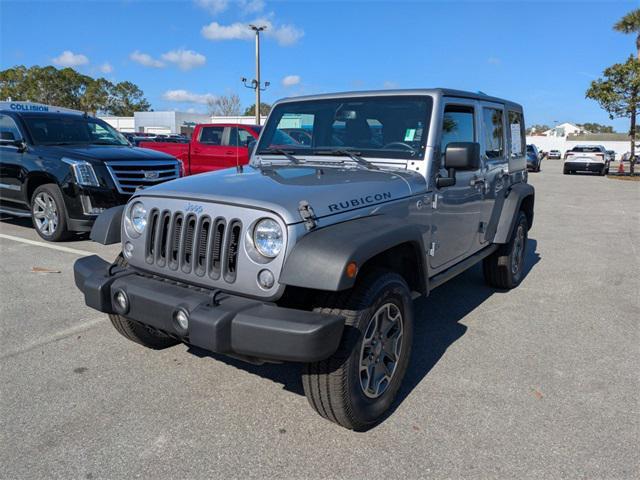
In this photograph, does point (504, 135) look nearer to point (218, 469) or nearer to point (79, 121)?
point (218, 469)

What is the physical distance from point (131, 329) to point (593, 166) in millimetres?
28258

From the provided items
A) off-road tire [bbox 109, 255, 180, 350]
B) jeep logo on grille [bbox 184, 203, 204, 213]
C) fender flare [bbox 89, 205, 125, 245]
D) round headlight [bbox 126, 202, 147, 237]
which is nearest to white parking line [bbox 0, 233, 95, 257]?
off-road tire [bbox 109, 255, 180, 350]

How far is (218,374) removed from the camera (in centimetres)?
337

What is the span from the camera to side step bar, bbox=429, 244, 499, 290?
12.1ft

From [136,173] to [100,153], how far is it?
1.94 feet

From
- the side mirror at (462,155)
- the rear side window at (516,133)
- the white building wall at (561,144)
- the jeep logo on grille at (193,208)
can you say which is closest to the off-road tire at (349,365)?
the jeep logo on grille at (193,208)

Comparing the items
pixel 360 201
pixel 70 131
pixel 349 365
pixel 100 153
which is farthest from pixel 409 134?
pixel 70 131

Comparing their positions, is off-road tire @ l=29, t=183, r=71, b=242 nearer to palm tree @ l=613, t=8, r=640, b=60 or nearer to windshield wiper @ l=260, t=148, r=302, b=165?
windshield wiper @ l=260, t=148, r=302, b=165

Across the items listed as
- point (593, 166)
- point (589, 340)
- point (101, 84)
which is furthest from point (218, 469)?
point (101, 84)

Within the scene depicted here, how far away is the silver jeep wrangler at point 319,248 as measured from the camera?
236 centimetres

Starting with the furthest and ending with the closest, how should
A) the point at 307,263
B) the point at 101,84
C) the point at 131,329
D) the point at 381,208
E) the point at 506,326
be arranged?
the point at 101,84, the point at 506,326, the point at 131,329, the point at 381,208, the point at 307,263

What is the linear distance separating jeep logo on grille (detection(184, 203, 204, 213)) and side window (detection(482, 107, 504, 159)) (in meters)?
2.91

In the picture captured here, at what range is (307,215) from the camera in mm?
2545

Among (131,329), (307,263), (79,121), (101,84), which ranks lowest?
(131,329)
